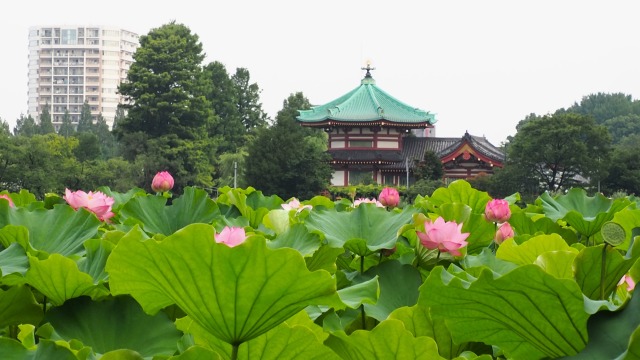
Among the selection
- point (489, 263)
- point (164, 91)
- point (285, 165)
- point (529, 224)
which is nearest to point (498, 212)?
point (529, 224)

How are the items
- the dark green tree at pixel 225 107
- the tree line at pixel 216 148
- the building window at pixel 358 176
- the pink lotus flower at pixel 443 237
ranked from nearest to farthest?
the pink lotus flower at pixel 443 237, the tree line at pixel 216 148, the building window at pixel 358 176, the dark green tree at pixel 225 107

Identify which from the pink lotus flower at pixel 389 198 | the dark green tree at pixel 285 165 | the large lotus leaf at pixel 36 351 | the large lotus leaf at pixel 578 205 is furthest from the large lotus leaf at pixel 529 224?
the dark green tree at pixel 285 165

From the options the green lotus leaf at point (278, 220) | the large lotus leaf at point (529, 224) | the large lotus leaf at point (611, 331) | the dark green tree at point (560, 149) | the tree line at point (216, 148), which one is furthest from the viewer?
the tree line at point (216, 148)

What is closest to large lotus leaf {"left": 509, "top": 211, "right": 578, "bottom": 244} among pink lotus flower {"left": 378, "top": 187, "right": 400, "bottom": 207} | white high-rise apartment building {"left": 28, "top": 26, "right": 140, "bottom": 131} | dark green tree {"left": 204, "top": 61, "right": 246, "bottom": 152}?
pink lotus flower {"left": 378, "top": 187, "right": 400, "bottom": 207}

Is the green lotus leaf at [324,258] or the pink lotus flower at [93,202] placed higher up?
the pink lotus flower at [93,202]

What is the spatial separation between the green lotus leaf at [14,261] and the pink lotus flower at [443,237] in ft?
1.27

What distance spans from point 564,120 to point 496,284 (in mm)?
17388

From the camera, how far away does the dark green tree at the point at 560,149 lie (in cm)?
1700

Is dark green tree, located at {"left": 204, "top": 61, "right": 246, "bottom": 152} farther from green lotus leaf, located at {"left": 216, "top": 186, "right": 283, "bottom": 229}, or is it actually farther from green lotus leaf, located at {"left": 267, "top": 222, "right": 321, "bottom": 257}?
green lotus leaf, located at {"left": 267, "top": 222, "right": 321, "bottom": 257}

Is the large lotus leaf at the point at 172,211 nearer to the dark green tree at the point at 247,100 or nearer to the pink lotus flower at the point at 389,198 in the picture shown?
the pink lotus flower at the point at 389,198

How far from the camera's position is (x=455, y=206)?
1082mm

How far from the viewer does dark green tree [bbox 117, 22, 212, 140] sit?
909 inches

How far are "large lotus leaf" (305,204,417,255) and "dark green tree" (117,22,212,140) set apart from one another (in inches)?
872

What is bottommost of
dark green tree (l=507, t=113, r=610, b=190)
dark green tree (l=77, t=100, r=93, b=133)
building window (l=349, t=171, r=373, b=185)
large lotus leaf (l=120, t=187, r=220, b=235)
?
building window (l=349, t=171, r=373, b=185)
